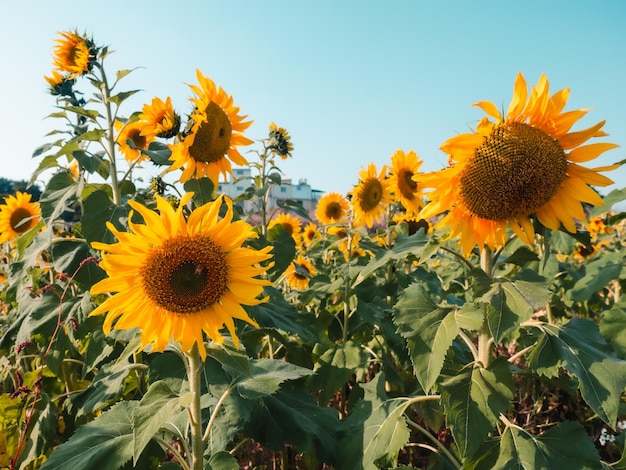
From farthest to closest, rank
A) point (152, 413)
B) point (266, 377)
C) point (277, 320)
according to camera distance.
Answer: point (277, 320) < point (266, 377) < point (152, 413)

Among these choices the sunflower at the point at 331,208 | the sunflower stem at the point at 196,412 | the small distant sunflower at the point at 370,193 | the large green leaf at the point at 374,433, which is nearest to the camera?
the sunflower stem at the point at 196,412

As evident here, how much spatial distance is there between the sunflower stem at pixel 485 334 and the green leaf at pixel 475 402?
12 cm

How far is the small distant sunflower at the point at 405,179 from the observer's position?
476cm

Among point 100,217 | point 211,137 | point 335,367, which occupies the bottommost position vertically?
point 335,367

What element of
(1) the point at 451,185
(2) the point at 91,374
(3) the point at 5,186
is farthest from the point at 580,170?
(3) the point at 5,186

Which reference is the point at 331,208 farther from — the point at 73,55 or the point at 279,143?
the point at 73,55

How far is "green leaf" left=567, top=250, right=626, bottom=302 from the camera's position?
324 cm

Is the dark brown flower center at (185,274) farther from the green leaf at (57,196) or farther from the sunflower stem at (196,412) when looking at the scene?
the green leaf at (57,196)

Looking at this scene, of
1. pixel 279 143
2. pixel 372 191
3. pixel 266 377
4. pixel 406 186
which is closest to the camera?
pixel 266 377

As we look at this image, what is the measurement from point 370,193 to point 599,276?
7.25 ft

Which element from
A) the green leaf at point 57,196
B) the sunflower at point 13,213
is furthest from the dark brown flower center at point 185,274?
the sunflower at point 13,213

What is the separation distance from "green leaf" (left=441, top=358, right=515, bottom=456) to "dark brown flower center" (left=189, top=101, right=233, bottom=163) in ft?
6.26

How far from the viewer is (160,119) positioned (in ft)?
9.96

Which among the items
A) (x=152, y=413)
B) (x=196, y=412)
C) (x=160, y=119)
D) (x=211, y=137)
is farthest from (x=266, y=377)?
(x=160, y=119)
